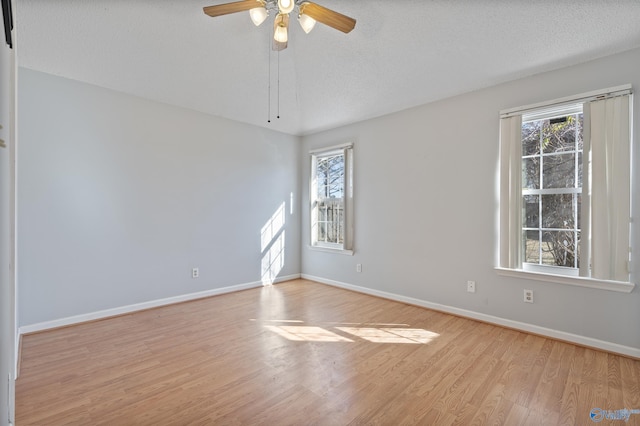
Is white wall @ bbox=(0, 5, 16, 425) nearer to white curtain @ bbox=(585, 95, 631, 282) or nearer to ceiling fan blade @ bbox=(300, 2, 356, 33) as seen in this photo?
ceiling fan blade @ bbox=(300, 2, 356, 33)

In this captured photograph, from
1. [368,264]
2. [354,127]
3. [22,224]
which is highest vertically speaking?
[354,127]

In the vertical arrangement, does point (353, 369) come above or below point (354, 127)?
below

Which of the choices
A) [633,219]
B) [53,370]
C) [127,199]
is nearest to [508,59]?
[633,219]

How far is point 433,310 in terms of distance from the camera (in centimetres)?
365

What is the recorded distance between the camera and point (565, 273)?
2840mm

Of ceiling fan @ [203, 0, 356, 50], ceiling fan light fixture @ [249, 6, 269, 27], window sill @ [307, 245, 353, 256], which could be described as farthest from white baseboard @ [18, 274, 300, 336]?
ceiling fan light fixture @ [249, 6, 269, 27]

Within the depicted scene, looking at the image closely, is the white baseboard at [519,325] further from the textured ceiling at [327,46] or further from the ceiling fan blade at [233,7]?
the ceiling fan blade at [233,7]

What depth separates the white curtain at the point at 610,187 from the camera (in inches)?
97.3

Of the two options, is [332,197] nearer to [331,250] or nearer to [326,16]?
[331,250]

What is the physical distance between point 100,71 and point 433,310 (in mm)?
4520

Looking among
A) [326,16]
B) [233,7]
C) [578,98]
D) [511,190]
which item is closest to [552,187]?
[511,190]

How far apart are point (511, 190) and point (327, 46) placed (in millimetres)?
2318

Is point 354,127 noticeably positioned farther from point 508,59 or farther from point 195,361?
point 195,361

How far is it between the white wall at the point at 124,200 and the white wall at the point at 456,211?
1.79m
